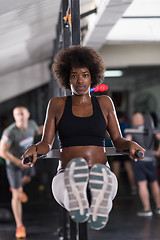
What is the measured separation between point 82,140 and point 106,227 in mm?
3445

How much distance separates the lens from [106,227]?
5.46 metres

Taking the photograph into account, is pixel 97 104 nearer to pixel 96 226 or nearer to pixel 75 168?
pixel 75 168

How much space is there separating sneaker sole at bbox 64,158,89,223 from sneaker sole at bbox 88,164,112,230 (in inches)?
1.1

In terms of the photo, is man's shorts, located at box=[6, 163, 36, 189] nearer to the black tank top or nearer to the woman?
the woman

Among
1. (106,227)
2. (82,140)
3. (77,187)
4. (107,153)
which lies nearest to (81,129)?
(82,140)

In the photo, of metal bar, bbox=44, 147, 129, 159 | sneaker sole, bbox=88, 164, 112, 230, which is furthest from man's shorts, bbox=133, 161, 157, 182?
sneaker sole, bbox=88, 164, 112, 230

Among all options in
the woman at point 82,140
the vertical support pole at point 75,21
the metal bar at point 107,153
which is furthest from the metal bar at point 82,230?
the vertical support pole at point 75,21

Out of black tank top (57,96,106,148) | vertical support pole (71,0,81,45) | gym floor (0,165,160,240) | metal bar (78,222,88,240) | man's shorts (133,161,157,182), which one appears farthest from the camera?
man's shorts (133,161,157,182)

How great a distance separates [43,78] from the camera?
9789 millimetres

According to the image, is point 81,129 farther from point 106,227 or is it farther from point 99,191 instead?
point 106,227

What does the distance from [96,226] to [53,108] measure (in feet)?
2.23

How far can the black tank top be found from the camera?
7.38ft

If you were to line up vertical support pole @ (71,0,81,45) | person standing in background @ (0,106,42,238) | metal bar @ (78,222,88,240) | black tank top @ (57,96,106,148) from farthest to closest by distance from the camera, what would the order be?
person standing in background @ (0,106,42,238)
vertical support pole @ (71,0,81,45)
metal bar @ (78,222,88,240)
black tank top @ (57,96,106,148)

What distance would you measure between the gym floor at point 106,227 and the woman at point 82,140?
2.72m
